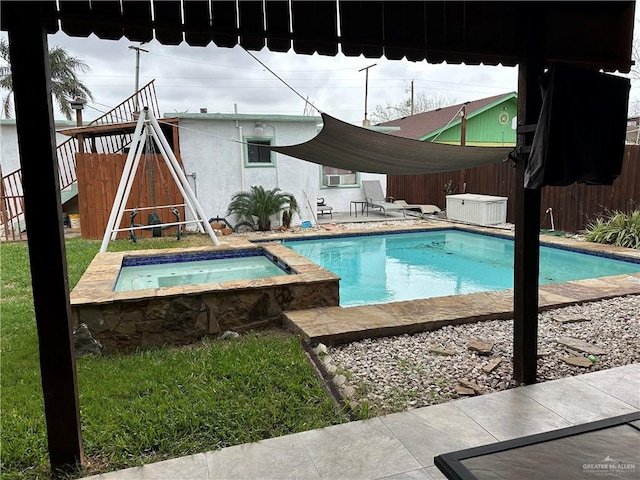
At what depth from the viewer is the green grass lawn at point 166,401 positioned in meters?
2.40

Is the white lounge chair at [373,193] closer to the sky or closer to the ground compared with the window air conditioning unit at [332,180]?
closer to the ground

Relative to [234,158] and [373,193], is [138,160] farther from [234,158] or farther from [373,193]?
[373,193]

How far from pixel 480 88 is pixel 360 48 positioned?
1504 inches

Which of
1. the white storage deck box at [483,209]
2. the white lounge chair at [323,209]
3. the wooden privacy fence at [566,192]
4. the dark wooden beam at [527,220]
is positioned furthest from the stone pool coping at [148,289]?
the white storage deck box at [483,209]

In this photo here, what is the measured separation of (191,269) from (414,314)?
391 cm

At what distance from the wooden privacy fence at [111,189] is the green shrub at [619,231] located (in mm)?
8965

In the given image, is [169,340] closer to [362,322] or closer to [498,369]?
[362,322]

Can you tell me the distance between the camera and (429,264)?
8.80 metres

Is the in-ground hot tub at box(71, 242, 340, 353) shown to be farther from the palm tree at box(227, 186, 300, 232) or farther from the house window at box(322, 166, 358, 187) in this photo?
the house window at box(322, 166, 358, 187)

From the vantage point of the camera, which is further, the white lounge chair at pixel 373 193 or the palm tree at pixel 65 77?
the palm tree at pixel 65 77

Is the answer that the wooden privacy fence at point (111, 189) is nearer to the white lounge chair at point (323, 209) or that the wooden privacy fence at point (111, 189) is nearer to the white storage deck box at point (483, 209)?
the white lounge chair at point (323, 209)

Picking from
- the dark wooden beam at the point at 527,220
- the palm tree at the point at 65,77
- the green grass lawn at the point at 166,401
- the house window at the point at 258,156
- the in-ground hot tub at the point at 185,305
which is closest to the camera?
the green grass lawn at the point at 166,401

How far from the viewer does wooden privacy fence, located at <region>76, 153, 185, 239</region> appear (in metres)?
9.80

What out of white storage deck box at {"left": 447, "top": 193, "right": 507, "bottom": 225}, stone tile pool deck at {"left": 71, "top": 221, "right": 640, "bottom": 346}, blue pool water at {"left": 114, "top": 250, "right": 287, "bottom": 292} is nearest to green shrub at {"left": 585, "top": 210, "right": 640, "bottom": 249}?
white storage deck box at {"left": 447, "top": 193, "right": 507, "bottom": 225}
